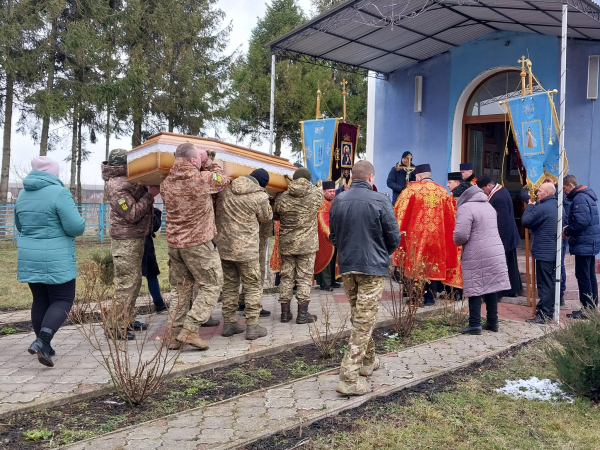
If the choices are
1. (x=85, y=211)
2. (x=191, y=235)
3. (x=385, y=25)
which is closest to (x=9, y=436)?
(x=191, y=235)

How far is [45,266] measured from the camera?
5090mm

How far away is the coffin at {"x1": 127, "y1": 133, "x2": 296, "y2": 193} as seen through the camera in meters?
5.67

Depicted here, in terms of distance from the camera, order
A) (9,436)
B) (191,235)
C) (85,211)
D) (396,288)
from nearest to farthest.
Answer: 1. (9,436)
2. (191,235)
3. (396,288)
4. (85,211)

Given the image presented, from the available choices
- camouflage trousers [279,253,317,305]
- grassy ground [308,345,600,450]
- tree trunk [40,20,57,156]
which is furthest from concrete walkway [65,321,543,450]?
tree trunk [40,20,57,156]

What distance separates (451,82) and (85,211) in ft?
41.3

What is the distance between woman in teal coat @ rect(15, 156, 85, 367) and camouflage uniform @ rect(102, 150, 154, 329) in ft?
2.38

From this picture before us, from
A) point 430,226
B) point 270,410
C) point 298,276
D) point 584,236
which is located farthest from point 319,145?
point 270,410

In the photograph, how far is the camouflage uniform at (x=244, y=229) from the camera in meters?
6.04

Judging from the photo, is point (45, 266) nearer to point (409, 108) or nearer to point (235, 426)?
point (235, 426)

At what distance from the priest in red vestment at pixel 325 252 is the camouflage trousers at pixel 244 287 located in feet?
8.58

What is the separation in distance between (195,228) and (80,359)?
1.61 m

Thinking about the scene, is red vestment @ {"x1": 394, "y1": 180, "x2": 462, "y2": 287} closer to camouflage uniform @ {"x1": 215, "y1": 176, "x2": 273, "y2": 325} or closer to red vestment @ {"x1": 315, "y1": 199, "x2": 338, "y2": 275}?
red vestment @ {"x1": 315, "y1": 199, "x2": 338, "y2": 275}

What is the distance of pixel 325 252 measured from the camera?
8930mm

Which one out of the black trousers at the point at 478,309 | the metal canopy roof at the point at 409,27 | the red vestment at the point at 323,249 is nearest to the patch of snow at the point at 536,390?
the black trousers at the point at 478,309
